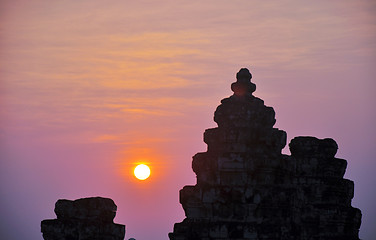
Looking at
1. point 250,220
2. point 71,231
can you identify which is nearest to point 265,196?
point 250,220

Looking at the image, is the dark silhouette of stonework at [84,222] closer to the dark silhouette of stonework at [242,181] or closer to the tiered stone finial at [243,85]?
the dark silhouette of stonework at [242,181]

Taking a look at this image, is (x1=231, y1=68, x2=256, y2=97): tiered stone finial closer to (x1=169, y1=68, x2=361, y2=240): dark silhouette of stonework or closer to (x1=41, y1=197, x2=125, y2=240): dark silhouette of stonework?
(x1=169, y1=68, x2=361, y2=240): dark silhouette of stonework

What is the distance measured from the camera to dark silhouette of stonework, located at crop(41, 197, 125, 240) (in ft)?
231

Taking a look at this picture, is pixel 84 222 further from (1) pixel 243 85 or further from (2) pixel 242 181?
(1) pixel 243 85

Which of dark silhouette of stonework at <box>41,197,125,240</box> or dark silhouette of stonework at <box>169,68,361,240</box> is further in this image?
dark silhouette of stonework at <box>41,197,125,240</box>

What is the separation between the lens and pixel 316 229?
80438 millimetres

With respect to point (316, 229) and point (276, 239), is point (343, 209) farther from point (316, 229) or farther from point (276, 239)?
point (276, 239)

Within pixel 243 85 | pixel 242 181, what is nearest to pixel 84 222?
pixel 242 181

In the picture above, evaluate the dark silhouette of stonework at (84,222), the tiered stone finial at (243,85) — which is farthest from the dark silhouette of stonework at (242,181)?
the dark silhouette of stonework at (84,222)

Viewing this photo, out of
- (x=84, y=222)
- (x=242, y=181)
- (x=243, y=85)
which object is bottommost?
(x=84, y=222)

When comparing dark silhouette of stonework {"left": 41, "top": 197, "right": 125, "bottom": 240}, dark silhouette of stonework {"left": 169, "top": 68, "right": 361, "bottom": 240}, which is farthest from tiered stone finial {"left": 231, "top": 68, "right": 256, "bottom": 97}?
dark silhouette of stonework {"left": 41, "top": 197, "right": 125, "bottom": 240}

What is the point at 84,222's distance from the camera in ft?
232

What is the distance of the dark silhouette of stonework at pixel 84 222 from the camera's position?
70.5 m

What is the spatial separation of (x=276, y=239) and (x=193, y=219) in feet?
13.5
